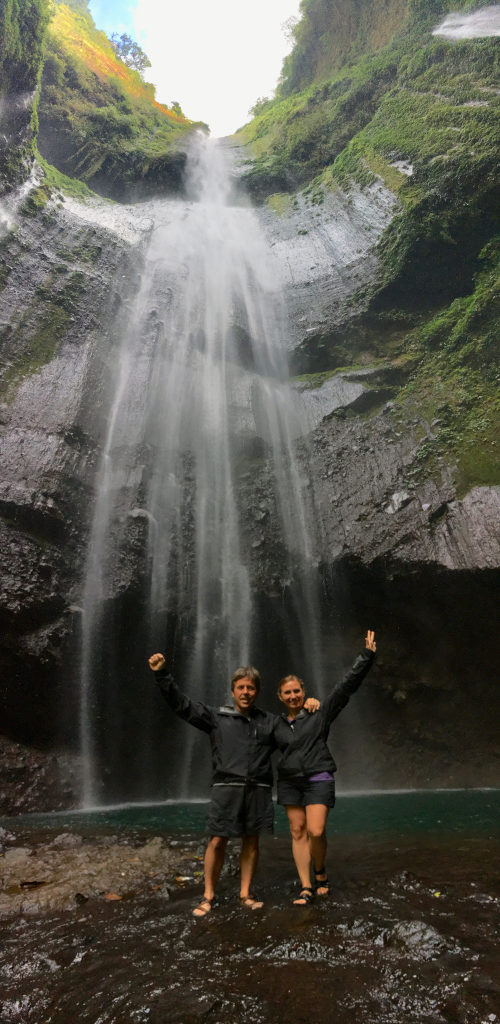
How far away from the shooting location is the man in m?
3.01

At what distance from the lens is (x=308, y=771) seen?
10.5ft

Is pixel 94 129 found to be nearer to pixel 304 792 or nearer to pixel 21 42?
pixel 21 42

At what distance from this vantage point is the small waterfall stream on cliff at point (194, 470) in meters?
10.6

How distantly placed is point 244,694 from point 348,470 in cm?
936

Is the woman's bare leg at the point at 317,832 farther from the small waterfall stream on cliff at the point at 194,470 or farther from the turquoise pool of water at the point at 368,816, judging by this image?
the small waterfall stream on cliff at the point at 194,470

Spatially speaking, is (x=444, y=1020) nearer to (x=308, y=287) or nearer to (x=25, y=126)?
(x=308, y=287)

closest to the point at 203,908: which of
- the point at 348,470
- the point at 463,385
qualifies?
the point at 348,470

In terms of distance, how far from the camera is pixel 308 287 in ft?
52.8

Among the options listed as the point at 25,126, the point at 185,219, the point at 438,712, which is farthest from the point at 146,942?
the point at 185,219

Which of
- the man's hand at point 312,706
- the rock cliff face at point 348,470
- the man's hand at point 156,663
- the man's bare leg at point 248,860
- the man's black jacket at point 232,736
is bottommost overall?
the man's bare leg at point 248,860

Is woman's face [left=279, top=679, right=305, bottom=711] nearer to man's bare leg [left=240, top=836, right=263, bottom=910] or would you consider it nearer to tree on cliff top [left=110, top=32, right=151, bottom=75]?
man's bare leg [left=240, top=836, right=263, bottom=910]

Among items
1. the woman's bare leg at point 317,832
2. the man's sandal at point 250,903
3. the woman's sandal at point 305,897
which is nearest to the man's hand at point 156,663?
the woman's bare leg at point 317,832

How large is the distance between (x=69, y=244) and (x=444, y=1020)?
17988 mm

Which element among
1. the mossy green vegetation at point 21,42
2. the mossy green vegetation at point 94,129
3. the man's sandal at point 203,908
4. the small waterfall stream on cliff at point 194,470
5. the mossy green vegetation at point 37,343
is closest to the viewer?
the man's sandal at point 203,908
